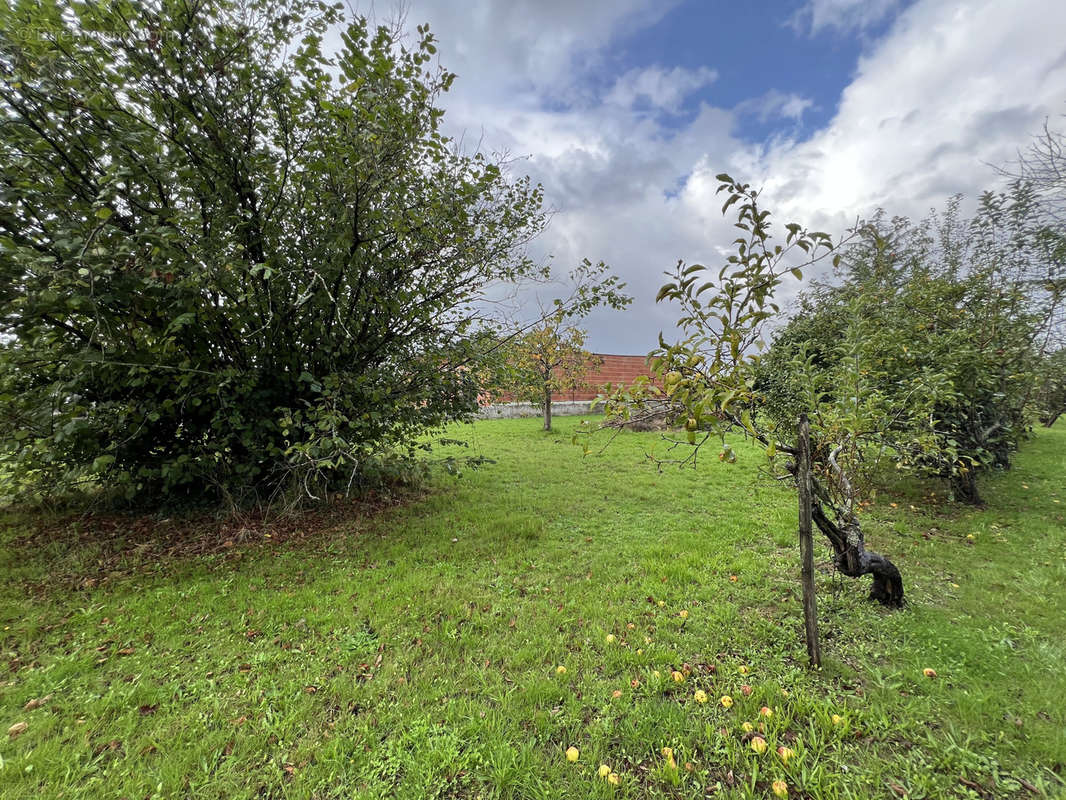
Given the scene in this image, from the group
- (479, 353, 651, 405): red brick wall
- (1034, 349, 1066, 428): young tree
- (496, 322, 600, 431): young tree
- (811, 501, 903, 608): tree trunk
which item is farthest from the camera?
(479, 353, 651, 405): red brick wall

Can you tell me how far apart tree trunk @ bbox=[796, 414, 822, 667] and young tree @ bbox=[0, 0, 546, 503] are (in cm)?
319

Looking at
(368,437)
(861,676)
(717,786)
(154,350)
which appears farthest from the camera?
(368,437)

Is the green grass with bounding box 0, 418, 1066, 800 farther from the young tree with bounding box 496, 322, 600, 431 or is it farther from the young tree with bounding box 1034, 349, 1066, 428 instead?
the young tree with bounding box 496, 322, 600, 431

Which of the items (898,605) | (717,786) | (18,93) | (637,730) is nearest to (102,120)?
(18,93)

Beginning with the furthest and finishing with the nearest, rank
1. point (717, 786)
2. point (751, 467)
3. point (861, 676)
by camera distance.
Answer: point (751, 467)
point (861, 676)
point (717, 786)

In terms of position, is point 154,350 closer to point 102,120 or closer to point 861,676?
point 102,120

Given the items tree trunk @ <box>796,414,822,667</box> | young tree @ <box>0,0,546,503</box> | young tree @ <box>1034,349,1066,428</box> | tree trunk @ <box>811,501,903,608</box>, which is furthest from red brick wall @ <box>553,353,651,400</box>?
tree trunk @ <box>796,414,822,667</box>

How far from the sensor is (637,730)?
1.82 m

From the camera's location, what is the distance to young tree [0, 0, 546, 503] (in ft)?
9.18

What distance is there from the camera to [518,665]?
230 cm

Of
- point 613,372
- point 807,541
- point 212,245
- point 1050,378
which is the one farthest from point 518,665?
point 613,372

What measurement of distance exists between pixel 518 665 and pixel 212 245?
12.8ft

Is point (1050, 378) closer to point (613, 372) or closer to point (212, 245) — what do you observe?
point (212, 245)

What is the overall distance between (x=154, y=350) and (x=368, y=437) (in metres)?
1.95
